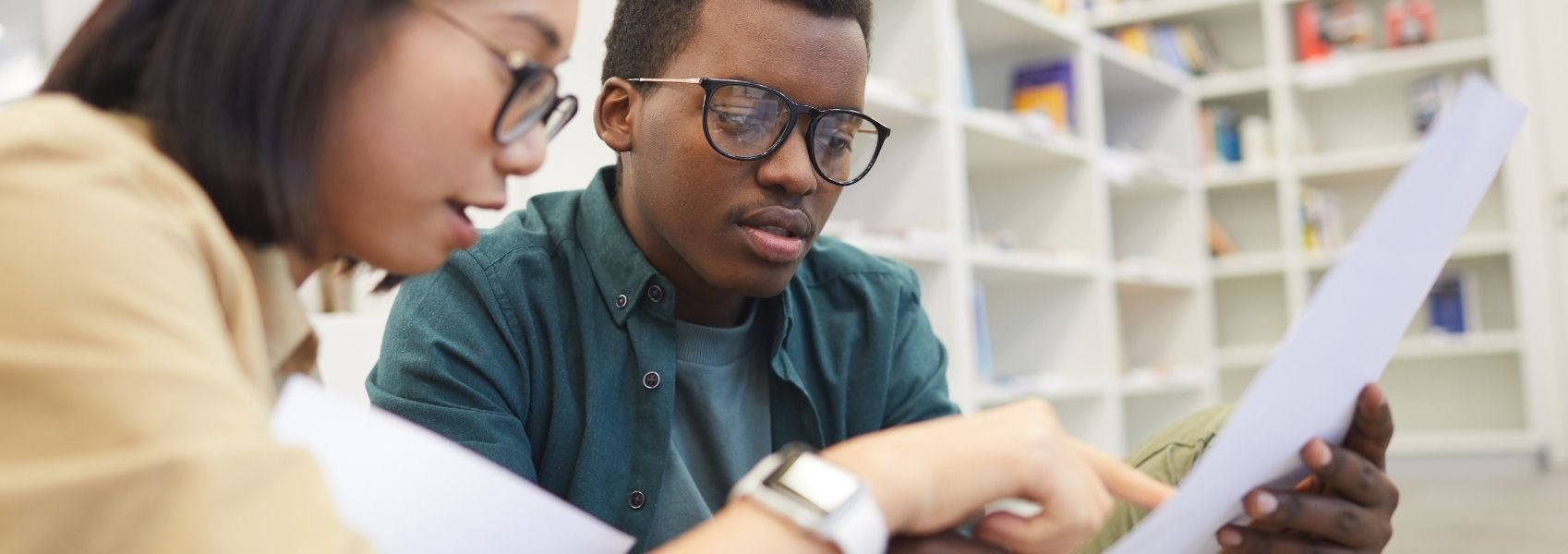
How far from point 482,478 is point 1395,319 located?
0.55 m

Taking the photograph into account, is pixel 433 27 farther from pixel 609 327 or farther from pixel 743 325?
A: pixel 743 325

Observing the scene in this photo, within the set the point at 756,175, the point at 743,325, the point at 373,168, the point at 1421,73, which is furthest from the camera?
the point at 1421,73

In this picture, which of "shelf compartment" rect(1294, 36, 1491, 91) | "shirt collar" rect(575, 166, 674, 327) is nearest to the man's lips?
"shirt collar" rect(575, 166, 674, 327)

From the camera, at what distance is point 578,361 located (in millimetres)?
1060

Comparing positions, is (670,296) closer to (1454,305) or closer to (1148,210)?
(1148,210)

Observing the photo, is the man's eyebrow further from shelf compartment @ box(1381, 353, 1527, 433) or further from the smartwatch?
shelf compartment @ box(1381, 353, 1527, 433)

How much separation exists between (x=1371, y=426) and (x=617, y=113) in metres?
0.72

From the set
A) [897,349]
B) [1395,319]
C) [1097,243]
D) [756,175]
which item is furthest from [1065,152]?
[1395,319]

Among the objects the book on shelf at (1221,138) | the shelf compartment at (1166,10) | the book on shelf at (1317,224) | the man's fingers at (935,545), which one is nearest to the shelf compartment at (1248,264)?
the book on shelf at (1317,224)

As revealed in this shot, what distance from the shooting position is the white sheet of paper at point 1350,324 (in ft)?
2.00

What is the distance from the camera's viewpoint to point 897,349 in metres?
1.28

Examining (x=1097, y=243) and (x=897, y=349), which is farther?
(x=1097, y=243)

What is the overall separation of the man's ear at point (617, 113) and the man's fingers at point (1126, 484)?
0.60 metres

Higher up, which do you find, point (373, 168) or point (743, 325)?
point (373, 168)
